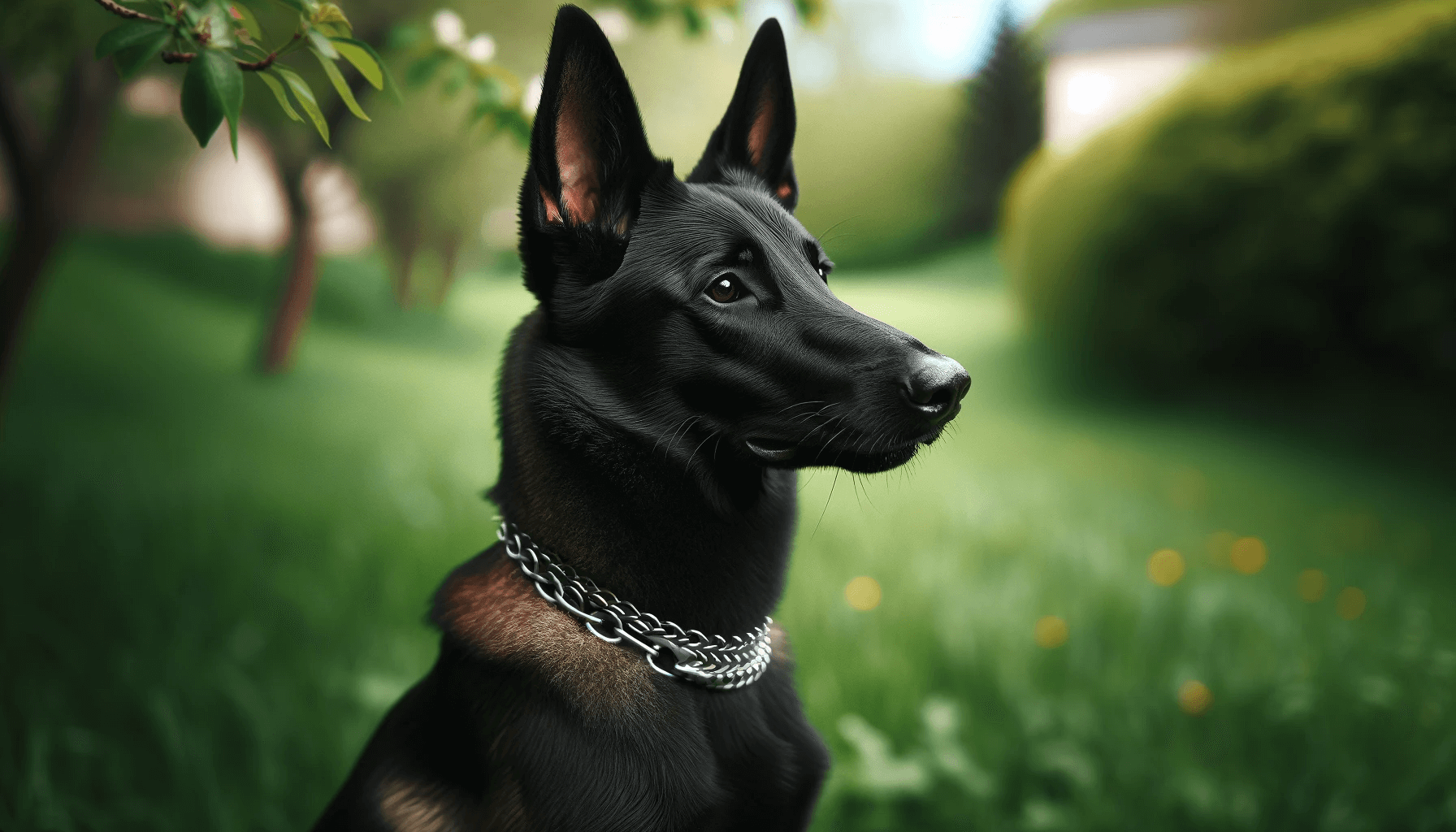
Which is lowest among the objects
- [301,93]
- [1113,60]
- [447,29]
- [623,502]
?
[623,502]

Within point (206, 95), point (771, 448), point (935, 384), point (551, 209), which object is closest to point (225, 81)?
point (206, 95)

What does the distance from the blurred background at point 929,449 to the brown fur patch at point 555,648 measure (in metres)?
0.63

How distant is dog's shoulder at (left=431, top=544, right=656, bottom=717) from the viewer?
54.4 inches

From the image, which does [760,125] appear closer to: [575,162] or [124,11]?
[575,162]

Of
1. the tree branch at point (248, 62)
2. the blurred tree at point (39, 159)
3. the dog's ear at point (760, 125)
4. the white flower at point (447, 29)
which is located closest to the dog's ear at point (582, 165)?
the dog's ear at point (760, 125)

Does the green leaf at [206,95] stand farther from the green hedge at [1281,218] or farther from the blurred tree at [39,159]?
the green hedge at [1281,218]

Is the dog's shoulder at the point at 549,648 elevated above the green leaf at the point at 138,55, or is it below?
below

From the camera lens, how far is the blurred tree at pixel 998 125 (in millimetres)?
10734

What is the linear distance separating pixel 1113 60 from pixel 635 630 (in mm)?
11087

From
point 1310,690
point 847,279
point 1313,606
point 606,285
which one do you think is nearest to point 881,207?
point 847,279

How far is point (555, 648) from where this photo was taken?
1.41 metres

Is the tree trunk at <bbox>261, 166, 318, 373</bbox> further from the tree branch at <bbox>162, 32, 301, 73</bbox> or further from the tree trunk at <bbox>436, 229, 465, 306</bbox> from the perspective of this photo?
the tree branch at <bbox>162, 32, 301, 73</bbox>

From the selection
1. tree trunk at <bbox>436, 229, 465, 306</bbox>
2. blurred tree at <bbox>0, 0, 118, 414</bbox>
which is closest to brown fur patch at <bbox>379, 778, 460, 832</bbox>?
blurred tree at <bbox>0, 0, 118, 414</bbox>

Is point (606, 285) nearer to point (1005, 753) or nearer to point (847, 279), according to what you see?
point (1005, 753)
